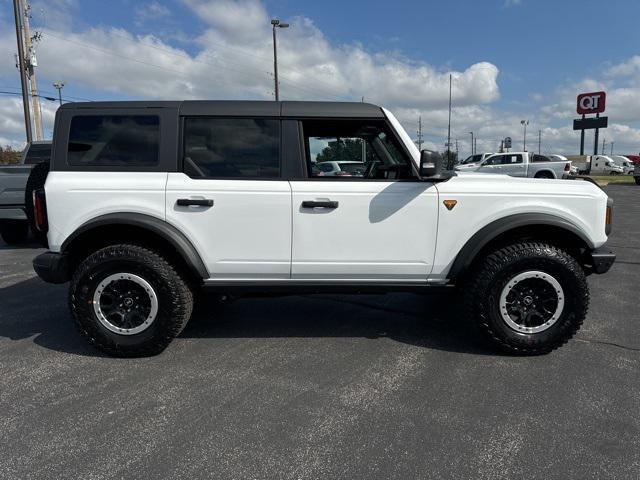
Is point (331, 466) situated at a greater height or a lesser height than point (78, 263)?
lesser

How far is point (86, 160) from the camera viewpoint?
3.43m

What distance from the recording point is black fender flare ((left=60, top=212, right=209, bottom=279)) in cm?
333

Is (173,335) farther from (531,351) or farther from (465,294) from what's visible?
(531,351)

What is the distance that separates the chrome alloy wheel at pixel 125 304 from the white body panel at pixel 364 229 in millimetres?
1134

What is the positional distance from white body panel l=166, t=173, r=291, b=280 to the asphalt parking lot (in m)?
0.81

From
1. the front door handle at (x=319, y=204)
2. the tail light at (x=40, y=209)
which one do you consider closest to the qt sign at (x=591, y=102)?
the front door handle at (x=319, y=204)

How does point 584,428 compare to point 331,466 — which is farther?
point 584,428

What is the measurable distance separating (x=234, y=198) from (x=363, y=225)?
3.21ft

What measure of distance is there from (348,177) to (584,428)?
2.20 m

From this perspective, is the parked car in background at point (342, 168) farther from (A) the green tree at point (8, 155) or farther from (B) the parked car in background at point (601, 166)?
(B) the parked car in background at point (601, 166)

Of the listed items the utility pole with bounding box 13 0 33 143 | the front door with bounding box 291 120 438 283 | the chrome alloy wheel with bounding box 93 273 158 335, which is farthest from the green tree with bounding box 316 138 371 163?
the utility pole with bounding box 13 0 33 143

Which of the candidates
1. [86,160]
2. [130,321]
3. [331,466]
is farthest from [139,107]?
[331,466]

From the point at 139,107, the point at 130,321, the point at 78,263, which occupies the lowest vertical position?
the point at 130,321

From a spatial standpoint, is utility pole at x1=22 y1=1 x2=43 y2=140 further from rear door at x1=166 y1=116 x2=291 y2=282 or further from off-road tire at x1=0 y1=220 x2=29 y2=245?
rear door at x1=166 y1=116 x2=291 y2=282
